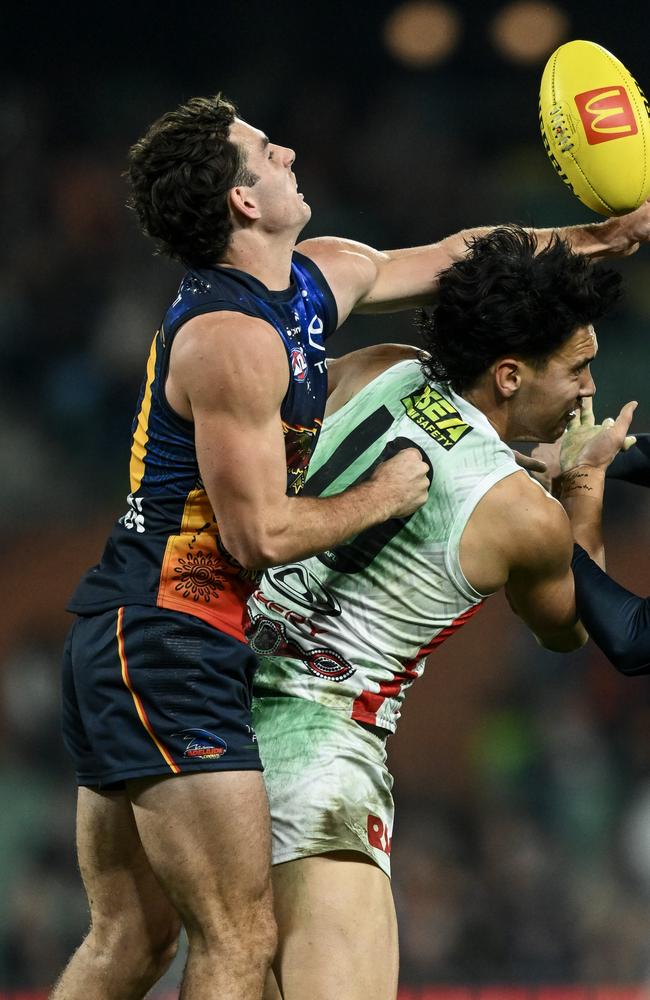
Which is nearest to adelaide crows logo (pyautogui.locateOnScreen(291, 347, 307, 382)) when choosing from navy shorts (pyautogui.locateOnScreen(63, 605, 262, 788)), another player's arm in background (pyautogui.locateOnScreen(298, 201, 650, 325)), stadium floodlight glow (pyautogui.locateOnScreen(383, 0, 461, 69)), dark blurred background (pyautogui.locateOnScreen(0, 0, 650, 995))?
another player's arm in background (pyautogui.locateOnScreen(298, 201, 650, 325))

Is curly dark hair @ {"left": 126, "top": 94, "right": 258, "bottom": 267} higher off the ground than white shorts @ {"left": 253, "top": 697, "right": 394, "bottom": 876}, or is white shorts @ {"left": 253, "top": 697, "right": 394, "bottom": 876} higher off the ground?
curly dark hair @ {"left": 126, "top": 94, "right": 258, "bottom": 267}

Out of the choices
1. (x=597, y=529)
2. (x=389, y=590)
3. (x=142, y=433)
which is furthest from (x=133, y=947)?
(x=597, y=529)

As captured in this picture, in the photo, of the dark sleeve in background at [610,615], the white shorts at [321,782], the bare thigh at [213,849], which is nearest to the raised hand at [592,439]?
the dark sleeve in background at [610,615]

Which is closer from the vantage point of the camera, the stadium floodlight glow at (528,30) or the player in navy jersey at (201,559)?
the player in navy jersey at (201,559)

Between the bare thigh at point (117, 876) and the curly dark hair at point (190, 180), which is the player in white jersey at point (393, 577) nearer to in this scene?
the bare thigh at point (117, 876)

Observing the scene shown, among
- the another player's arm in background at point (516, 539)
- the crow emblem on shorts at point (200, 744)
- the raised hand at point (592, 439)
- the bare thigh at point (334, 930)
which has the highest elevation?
the raised hand at point (592, 439)

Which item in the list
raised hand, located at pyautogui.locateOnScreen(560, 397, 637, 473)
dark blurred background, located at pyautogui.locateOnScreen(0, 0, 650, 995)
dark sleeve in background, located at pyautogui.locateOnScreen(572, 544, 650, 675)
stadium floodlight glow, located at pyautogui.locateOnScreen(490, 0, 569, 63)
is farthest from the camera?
stadium floodlight glow, located at pyautogui.locateOnScreen(490, 0, 569, 63)

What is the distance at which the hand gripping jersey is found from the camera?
2.47 metres

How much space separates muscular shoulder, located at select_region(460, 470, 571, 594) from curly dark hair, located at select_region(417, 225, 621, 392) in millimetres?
301

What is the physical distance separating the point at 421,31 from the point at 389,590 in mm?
4945

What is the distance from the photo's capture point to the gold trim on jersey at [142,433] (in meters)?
2.44

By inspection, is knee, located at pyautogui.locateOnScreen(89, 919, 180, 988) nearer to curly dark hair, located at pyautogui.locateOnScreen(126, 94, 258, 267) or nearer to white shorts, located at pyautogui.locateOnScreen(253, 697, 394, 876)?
white shorts, located at pyautogui.locateOnScreen(253, 697, 394, 876)

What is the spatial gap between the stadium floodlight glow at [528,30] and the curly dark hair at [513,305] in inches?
174

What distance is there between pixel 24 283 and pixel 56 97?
1050mm
